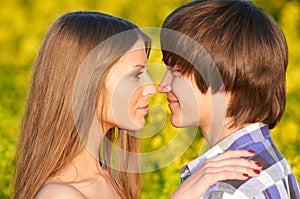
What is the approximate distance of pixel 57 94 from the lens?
118 inches

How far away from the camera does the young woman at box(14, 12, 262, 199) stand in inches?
117

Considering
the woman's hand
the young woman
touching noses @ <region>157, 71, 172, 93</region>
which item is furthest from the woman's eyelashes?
the woman's hand

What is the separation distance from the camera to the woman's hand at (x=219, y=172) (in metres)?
2.53

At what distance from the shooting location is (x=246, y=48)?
107 inches

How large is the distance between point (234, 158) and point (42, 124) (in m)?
0.76

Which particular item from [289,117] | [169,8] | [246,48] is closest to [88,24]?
[246,48]

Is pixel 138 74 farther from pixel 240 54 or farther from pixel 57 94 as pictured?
pixel 240 54

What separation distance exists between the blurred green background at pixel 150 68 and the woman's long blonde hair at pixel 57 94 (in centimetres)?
74

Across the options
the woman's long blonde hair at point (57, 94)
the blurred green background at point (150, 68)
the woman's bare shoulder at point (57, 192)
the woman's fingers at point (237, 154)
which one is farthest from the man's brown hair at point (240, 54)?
the blurred green background at point (150, 68)

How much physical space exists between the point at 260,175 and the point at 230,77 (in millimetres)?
340

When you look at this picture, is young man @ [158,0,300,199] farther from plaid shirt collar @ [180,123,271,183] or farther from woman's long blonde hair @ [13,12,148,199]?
woman's long blonde hair @ [13,12,148,199]

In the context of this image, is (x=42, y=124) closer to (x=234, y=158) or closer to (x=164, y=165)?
(x=234, y=158)

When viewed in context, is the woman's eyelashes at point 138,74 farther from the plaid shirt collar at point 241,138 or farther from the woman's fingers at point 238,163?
the woman's fingers at point 238,163

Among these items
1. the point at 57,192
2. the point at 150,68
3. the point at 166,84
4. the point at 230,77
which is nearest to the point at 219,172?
the point at 230,77
